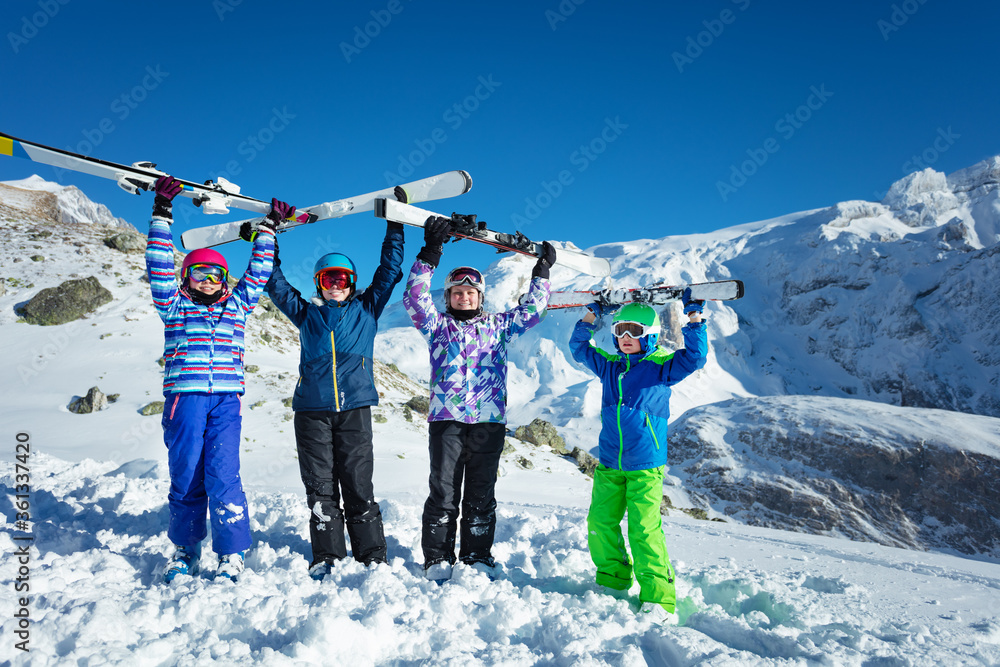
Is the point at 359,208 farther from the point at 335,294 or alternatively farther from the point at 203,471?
the point at 203,471

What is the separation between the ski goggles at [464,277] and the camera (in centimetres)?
348

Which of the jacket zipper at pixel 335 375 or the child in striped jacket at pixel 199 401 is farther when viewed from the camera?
the jacket zipper at pixel 335 375

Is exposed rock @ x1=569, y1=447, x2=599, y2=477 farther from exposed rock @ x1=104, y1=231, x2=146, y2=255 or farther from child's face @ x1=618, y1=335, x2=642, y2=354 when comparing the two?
exposed rock @ x1=104, y1=231, x2=146, y2=255

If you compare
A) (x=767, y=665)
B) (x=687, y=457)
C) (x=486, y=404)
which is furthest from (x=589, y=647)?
(x=687, y=457)

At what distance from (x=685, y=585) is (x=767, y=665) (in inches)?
45.7

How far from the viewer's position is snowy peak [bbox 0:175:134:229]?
2465 centimetres

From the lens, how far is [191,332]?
3.11 m

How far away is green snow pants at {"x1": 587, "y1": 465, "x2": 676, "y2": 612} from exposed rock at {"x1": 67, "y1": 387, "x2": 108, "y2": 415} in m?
11.3

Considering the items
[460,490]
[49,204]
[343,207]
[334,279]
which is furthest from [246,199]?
[49,204]

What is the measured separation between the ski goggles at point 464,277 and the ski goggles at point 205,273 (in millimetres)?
1461

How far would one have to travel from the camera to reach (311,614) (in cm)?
223

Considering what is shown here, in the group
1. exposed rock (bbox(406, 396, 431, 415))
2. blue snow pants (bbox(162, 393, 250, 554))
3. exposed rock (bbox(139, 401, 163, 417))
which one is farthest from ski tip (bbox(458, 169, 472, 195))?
exposed rock (bbox(406, 396, 431, 415))

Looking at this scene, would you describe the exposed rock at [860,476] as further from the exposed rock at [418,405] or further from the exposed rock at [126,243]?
the exposed rock at [126,243]

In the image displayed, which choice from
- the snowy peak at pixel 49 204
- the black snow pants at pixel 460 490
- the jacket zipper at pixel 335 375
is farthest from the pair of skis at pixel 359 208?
the snowy peak at pixel 49 204
